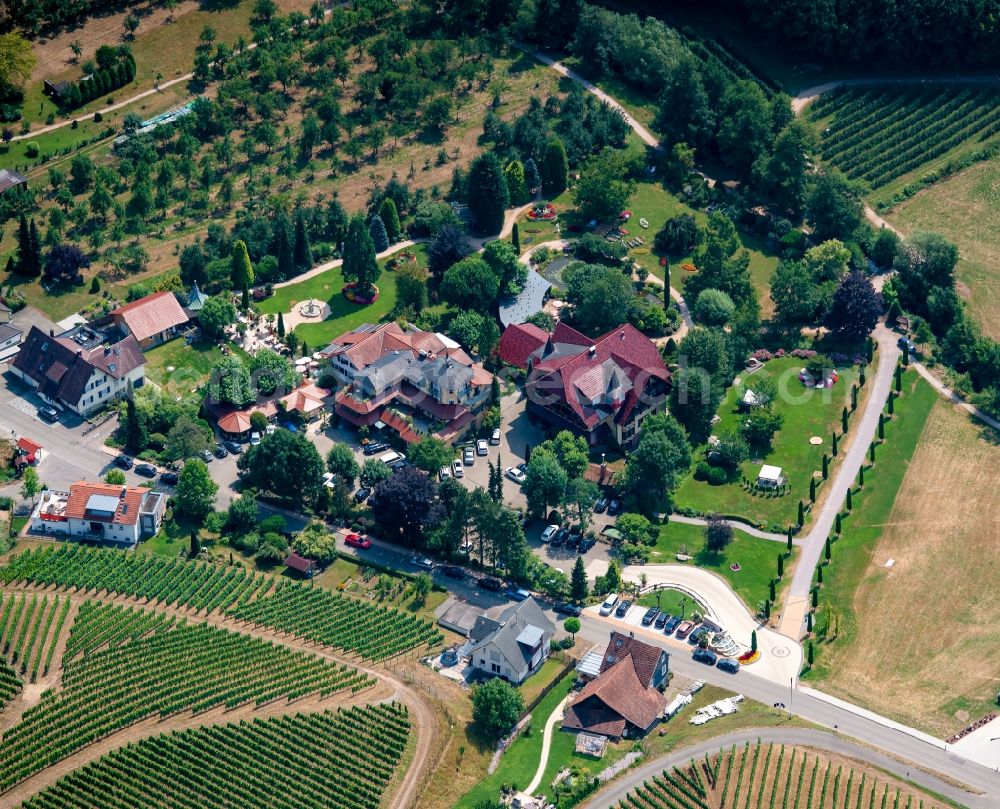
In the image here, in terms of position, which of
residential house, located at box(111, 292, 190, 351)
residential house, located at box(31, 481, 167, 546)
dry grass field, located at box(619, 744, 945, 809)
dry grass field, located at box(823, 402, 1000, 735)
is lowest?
dry grass field, located at box(823, 402, 1000, 735)

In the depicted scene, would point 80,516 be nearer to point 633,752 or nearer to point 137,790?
point 137,790

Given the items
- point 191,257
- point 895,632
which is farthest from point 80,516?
point 895,632

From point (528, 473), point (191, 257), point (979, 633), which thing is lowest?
point (979, 633)

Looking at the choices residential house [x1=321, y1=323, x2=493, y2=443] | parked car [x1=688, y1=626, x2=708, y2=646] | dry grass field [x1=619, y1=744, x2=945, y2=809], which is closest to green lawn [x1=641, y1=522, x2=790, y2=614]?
parked car [x1=688, y1=626, x2=708, y2=646]

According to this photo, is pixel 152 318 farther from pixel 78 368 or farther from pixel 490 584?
pixel 490 584

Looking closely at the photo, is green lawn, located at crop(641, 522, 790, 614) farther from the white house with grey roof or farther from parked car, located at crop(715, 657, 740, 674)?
the white house with grey roof

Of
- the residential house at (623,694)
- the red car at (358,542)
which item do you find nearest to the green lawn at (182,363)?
the red car at (358,542)

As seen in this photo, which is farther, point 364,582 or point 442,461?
point 442,461
